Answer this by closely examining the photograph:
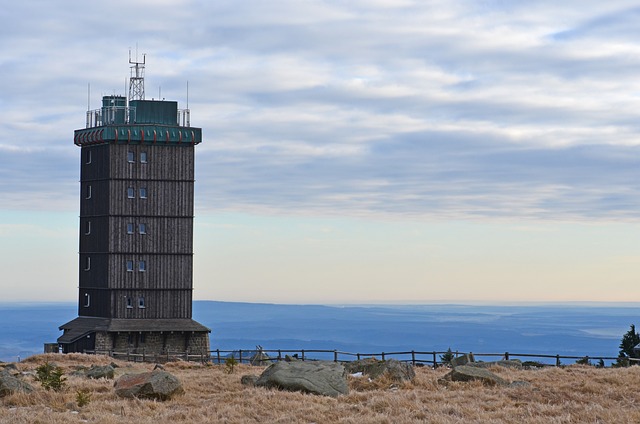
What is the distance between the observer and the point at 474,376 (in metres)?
38.5

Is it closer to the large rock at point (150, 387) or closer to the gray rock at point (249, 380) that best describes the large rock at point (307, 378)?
the gray rock at point (249, 380)

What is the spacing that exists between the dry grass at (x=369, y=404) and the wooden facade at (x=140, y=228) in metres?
29.9

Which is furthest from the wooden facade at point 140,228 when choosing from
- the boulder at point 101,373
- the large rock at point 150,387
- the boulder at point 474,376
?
the large rock at point 150,387

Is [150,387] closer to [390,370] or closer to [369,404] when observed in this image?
[369,404]

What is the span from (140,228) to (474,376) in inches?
1415

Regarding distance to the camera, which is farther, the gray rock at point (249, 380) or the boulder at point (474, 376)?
the gray rock at point (249, 380)

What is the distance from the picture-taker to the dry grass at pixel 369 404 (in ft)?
102

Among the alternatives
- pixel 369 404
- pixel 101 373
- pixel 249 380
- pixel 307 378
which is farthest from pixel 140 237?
pixel 369 404

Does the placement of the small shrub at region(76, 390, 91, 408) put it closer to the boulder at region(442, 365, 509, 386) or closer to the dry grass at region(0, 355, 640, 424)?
the dry grass at region(0, 355, 640, 424)

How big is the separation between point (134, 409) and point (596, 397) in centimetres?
1410

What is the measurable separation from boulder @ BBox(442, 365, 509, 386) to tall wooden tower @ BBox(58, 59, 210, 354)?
33014mm

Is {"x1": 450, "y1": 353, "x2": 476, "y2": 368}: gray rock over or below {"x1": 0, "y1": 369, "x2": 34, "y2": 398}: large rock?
over

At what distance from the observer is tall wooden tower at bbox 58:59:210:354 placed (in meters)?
69.4

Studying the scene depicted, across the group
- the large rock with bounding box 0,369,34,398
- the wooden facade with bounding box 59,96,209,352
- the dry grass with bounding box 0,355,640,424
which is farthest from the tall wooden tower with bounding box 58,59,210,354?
the large rock with bounding box 0,369,34,398
